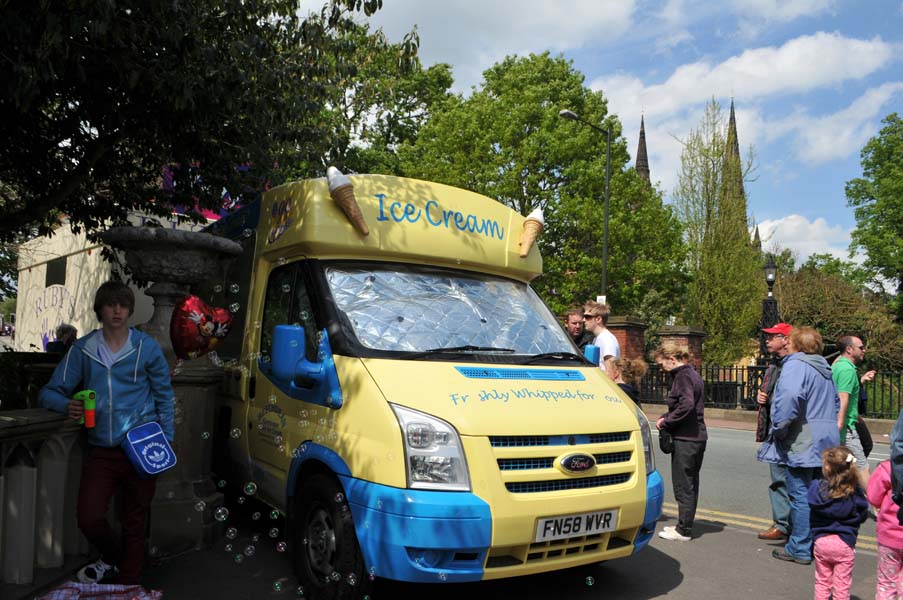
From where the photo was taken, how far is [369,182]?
4988 mm

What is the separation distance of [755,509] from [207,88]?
6.86 meters

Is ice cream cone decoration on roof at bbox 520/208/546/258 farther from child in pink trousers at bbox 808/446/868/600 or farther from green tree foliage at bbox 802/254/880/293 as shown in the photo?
green tree foliage at bbox 802/254/880/293

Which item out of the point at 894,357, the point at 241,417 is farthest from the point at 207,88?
the point at 894,357

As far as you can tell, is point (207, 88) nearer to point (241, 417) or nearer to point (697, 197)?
point (241, 417)

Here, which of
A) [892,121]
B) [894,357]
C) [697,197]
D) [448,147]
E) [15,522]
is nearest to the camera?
[15,522]

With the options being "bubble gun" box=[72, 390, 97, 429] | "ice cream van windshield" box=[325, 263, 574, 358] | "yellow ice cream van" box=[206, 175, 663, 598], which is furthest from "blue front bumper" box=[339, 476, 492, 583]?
"bubble gun" box=[72, 390, 97, 429]

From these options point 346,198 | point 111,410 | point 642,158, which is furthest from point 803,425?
point 642,158

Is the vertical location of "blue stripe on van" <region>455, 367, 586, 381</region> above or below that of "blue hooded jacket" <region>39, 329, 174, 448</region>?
above

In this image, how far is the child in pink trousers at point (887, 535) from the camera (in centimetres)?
379

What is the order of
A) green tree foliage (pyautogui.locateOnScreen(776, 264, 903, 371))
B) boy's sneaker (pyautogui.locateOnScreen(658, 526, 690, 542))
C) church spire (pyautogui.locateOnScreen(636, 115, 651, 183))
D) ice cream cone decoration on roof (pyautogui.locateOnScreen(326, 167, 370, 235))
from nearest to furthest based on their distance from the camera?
1. ice cream cone decoration on roof (pyautogui.locateOnScreen(326, 167, 370, 235))
2. boy's sneaker (pyautogui.locateOnScreen(658, 526, 690, 542))
3. green tree foliage (pyautogui.locateOnScreen(776, 264, 903, 371))
4. church spire (pyautogui.locateOnScreen(636, 115, 651, 183))

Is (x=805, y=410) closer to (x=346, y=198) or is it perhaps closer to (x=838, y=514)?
(x=838, y=514)

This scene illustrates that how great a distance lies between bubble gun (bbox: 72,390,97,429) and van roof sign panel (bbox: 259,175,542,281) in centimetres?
153

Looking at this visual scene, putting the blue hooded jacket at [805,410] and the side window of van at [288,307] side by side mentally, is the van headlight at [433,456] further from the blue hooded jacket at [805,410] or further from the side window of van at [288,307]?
the blue hooded jacket at [805,410]

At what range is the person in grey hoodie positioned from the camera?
17.8 feet
